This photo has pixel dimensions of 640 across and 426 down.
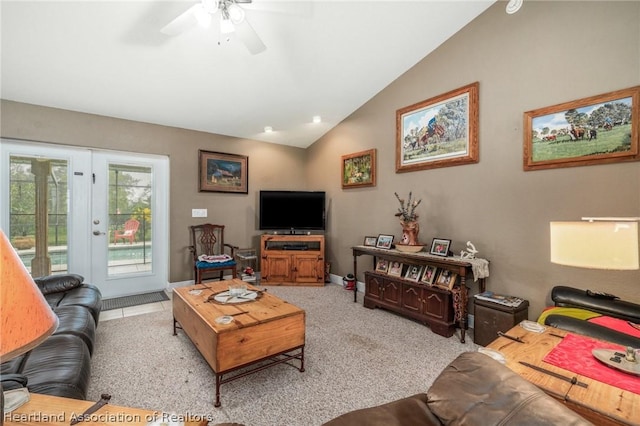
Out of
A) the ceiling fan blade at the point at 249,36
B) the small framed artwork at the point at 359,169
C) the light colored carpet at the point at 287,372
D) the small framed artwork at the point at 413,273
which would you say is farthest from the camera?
the small framed artwork at the point at 359,169

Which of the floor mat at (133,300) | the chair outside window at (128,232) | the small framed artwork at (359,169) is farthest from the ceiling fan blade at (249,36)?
the floor mat at (133,300)

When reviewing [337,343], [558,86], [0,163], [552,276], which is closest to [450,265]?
[552,276]

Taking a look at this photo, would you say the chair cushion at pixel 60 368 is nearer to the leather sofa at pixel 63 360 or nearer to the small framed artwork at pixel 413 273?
the leather sofa at pixel 63 360

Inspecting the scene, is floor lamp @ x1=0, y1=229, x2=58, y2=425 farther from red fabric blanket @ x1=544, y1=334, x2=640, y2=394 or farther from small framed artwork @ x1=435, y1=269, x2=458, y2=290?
small framed artwork @ x1=435, y1=269, x2=458, y2=290

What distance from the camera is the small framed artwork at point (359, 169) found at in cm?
421

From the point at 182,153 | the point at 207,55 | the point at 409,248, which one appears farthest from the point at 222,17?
the point at 409,248

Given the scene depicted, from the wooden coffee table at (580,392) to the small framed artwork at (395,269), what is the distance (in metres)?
1.96

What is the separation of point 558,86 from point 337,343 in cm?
307

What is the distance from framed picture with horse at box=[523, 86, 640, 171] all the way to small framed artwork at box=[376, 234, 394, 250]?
5.41ft

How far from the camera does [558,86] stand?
2.49 m

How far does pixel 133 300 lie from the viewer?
3.87 metres

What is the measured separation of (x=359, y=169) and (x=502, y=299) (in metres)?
2.58

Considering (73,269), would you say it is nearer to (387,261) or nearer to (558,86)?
(387,261)

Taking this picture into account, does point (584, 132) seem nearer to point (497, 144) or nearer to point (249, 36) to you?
point (497, 144)
